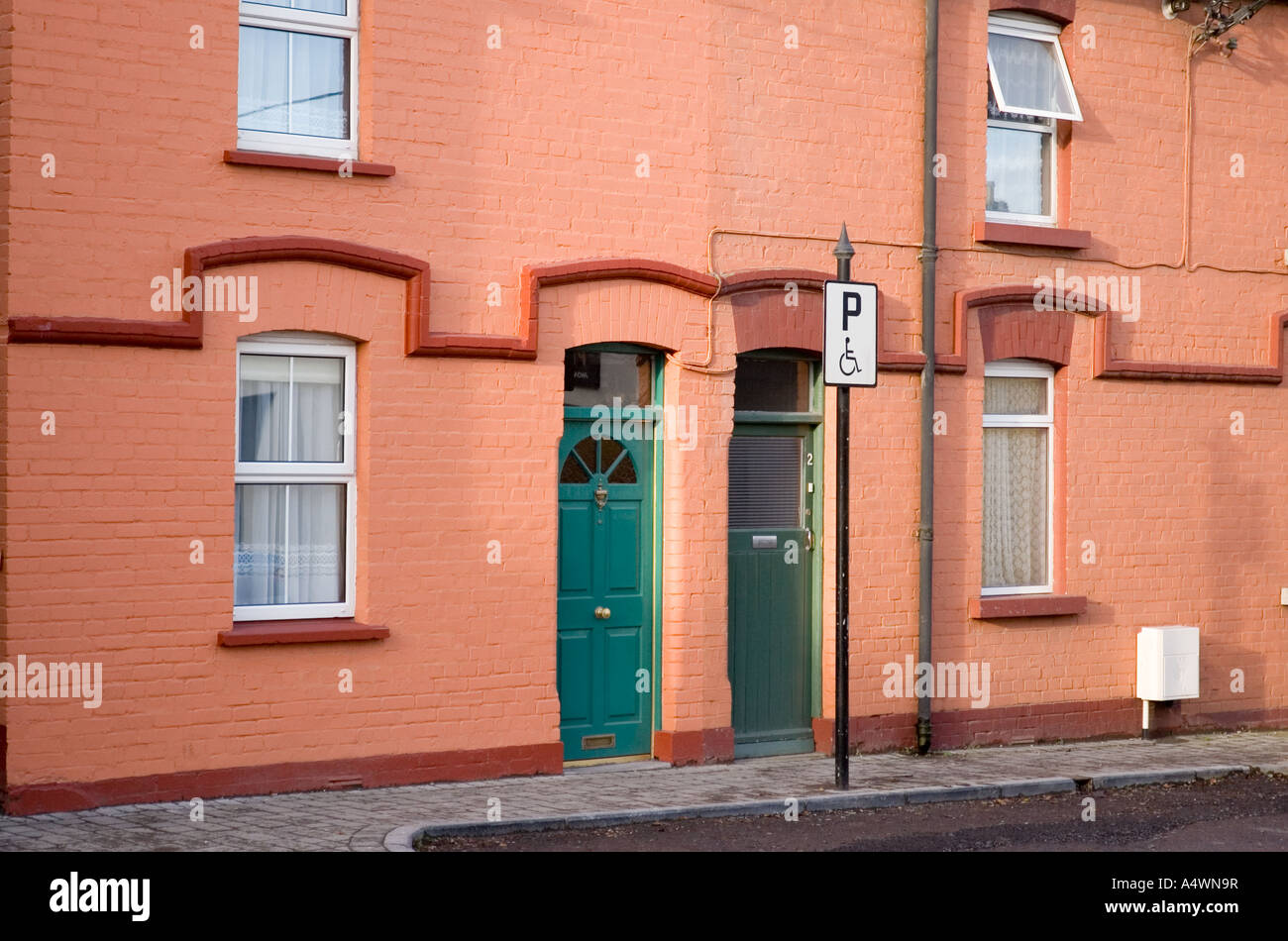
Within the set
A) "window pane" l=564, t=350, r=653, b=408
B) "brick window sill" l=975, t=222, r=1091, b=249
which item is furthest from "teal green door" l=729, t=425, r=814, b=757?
"brick window sill" l=975, t=222, r=1091, b=249

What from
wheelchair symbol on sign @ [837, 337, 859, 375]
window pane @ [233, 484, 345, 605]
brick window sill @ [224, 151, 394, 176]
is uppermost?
brick window sill @ [224, 151, 394, 176]

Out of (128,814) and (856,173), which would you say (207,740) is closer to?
(128,814)

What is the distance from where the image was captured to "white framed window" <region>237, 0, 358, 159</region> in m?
10.4

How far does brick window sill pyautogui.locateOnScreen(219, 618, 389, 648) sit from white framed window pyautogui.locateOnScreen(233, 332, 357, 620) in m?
0.06

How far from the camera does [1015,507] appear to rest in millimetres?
13547

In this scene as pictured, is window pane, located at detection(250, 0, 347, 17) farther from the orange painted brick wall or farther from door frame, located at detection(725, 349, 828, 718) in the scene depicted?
door frame, located at detection(725, 349, 828, 718)

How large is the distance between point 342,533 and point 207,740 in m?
1.59

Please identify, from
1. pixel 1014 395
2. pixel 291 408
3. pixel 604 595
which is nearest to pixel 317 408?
pixel 291 408

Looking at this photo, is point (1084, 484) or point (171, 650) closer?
point (171, 650)

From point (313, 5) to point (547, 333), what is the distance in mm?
2610

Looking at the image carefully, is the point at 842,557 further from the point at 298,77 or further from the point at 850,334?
the point at 298,77

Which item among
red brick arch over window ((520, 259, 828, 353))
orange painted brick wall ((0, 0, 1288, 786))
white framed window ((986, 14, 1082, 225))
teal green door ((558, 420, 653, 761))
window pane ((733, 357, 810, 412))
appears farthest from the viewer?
white framed window ((986, 14, 1082, 225))

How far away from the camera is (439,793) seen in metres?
10.4
